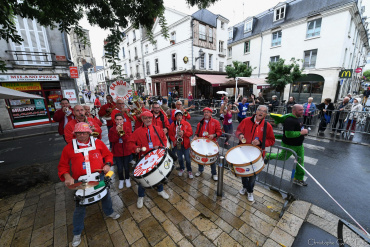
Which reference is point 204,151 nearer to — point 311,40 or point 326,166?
point 326,166

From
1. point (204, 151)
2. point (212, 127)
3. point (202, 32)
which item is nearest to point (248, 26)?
point (202, 32)

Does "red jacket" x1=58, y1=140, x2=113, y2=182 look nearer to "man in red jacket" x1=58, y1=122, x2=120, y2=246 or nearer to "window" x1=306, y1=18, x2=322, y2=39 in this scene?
"man in red jacket" x1=58, y1=122, x2=120, y2=246

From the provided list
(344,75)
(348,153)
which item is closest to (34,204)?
(348,153)

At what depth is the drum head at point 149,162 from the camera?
2.72 meters


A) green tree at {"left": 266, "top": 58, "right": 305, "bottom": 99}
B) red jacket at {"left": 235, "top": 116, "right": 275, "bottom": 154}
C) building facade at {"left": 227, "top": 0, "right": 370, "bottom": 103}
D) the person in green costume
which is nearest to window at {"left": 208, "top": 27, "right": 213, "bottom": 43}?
building facade at {"left": 227, "top": 0, "right": 370, "bottom": 103}

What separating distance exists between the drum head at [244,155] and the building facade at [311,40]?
16606 mm

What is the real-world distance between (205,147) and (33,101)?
46.3ft

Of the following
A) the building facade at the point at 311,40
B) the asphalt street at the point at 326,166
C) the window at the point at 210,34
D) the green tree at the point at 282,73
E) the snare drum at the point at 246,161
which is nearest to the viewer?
the snare drum at the point at 246,161

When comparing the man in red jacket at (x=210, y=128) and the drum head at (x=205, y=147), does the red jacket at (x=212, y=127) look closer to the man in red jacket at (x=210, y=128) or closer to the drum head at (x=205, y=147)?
the man in red jacket at (x=210, y=128)

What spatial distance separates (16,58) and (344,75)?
2306cm

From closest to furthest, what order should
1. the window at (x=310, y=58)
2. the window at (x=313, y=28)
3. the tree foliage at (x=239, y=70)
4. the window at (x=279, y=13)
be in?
the window at (x=313, y=28)
the window at (x=310, y=58)
the tree foliage at (x=239, y=70)
the window at (x=279, y=13)

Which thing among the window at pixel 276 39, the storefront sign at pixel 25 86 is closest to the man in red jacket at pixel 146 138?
the storefront sign at pixel 25 86

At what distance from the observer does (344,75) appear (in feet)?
38.4

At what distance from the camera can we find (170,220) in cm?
301
